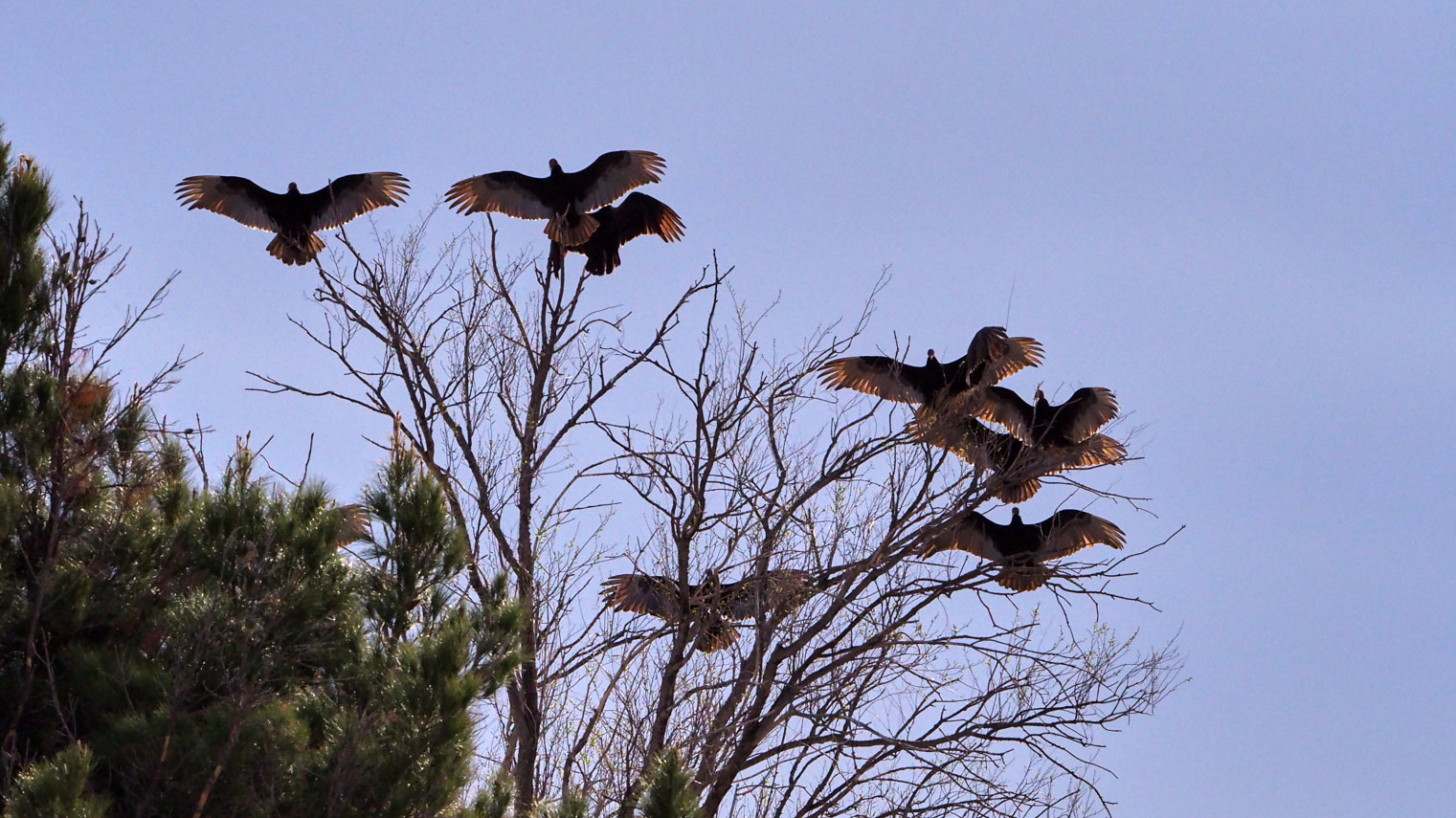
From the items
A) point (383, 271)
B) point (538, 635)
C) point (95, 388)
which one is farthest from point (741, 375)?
point (95, 388)

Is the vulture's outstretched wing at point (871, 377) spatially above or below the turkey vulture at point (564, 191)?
below

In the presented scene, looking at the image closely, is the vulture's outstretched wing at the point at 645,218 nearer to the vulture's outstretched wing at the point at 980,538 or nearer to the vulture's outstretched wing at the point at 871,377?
the vulture's outstretched wing at the point at 871,377

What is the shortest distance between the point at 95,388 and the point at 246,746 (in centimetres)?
193

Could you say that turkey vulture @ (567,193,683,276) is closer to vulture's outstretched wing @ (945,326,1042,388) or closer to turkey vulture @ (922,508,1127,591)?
vulture's outstretched wing @ (945,326,1042,388)

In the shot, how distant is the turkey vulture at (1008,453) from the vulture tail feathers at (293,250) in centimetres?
408

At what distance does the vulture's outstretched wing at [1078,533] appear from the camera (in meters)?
8.25

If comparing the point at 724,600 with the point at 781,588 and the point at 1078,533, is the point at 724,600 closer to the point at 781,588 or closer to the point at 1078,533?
the point at 781,588

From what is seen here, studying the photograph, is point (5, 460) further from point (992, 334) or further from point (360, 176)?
point (992, 334)

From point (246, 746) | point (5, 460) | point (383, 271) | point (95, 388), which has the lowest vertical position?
point (246, 746)

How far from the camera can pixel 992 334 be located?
7613 mm

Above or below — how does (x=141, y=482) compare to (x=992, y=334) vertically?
below

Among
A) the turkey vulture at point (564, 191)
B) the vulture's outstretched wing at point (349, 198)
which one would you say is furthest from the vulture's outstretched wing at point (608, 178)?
the vulture's outstretched wing at point (349, 198)

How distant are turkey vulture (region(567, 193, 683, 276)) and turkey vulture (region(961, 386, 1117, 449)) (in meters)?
2.38

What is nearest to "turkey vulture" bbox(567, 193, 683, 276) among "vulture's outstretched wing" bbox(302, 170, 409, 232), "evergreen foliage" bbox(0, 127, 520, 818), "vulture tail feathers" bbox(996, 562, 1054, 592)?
"vulture's outstretched wing" bbox(302, 170, 409, 232)
